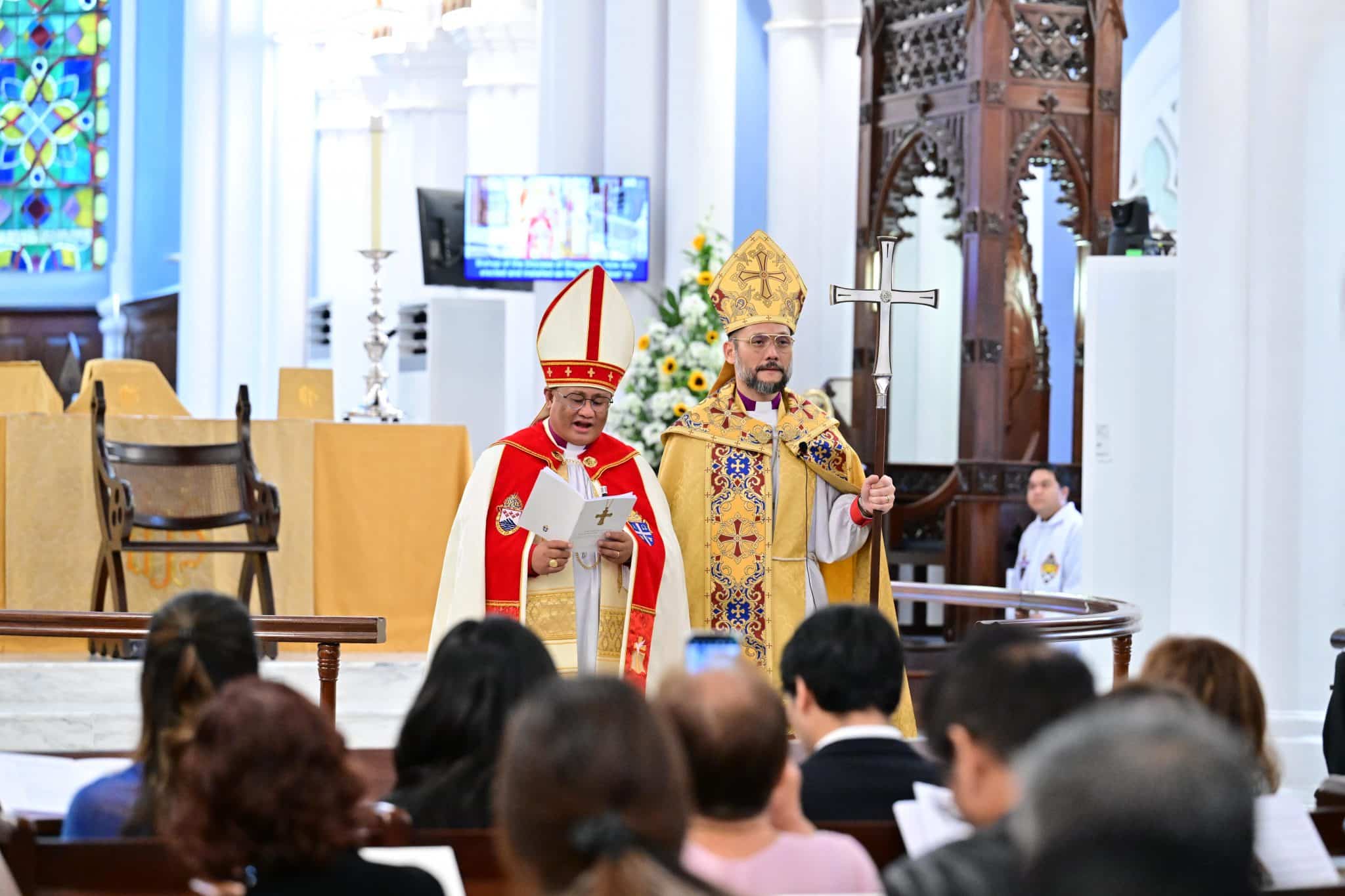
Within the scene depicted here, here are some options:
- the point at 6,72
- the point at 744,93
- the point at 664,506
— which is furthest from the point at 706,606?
the point at 6,72

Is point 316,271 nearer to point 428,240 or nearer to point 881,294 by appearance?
point 428,240

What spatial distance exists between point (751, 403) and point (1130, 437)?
3774mm

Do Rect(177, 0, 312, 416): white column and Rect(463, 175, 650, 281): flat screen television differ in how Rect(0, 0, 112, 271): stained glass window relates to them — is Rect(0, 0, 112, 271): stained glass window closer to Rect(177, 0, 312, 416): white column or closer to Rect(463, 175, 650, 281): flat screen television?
Rect(177, 0, 312, 416): white column

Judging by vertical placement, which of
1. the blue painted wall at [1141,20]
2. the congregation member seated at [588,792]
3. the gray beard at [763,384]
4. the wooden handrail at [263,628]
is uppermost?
the blue painted wall at [1141,20]

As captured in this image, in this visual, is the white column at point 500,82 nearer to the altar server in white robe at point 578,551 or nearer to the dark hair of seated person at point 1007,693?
the altar server in white robe at point 578,551

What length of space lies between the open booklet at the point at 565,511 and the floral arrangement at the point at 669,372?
5.41 meters

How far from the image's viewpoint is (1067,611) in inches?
241

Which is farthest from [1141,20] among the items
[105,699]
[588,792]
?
[588,792]

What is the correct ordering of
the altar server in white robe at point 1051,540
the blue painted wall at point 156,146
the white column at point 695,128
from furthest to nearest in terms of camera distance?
the blue painted wall at point 156,146 < the white column at point 695,128 < the altar server in white robe at point 1051,540

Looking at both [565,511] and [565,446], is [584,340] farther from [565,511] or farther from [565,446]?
[565,511]

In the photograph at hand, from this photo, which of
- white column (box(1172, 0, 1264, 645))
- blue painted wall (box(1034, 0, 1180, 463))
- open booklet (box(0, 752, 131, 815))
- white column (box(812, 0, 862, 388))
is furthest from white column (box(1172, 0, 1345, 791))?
blue painted wall (box(1034, 0, 1180, 463))

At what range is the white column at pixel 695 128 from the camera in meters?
11.4

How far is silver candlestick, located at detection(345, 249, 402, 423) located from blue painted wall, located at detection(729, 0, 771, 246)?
5904 millimetres

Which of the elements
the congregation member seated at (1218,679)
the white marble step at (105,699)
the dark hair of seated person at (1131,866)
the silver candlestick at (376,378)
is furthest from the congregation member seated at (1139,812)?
the silver candlestick at (376,378)
